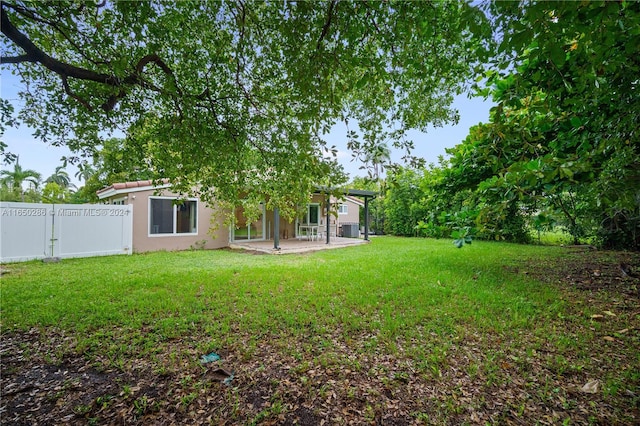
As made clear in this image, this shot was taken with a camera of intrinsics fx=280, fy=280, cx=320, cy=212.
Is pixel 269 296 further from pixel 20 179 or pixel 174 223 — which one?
pixel 20 179

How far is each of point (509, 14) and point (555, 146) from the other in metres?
2.88

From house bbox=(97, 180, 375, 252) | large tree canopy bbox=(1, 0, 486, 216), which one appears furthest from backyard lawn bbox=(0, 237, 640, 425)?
house bbox=(97, 180, 375, 252)

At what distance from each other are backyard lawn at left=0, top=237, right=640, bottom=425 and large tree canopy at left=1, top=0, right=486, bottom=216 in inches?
73.2

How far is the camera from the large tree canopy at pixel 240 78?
99.7 inches

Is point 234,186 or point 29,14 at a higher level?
point 29,14

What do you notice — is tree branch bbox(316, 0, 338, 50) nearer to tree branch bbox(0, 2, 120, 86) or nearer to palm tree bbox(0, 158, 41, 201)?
tree branch bbox(0, 2, 120, 86)

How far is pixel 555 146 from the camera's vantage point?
379cm

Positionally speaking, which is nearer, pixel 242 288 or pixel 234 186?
pixel 234 186

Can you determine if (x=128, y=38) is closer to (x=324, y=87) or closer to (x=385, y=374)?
(x=324, y=87)

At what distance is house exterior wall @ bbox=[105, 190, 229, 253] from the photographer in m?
9.71

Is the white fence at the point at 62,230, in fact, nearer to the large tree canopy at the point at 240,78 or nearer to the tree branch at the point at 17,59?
the large tree canopy at the point at 240,78

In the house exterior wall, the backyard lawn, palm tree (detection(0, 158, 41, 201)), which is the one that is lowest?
the backyard lawn

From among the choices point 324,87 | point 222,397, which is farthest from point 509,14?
point 222,397

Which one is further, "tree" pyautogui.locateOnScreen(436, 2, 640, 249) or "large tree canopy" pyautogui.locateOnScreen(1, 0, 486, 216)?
"large tree canopy" pyautogui.locateOnScreen(1, 0, 486, 216)
